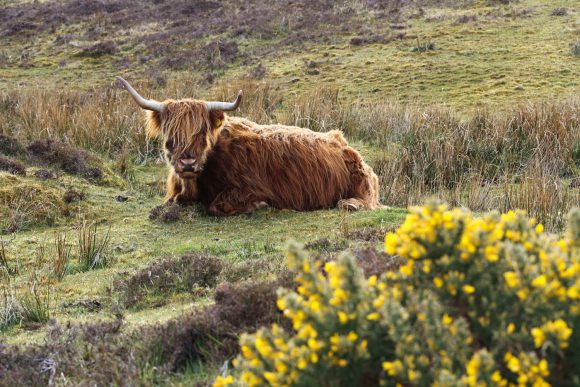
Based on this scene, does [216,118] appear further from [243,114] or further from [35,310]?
[243,114]

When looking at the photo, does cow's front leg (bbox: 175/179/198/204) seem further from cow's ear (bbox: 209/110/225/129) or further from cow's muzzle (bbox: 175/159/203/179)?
cow's ear (bbox: 209/110/225/129)

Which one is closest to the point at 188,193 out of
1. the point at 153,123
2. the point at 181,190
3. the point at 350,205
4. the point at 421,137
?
the point at 181,190

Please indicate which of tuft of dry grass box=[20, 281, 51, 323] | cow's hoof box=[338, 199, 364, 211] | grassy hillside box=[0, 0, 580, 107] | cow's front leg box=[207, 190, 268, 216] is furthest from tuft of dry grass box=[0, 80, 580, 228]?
tuft of dry grass box=[20, 281, 51, 323]

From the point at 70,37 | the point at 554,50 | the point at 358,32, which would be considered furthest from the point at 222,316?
the point at 70,37

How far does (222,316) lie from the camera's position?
3.47 meters

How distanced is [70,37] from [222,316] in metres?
26.2

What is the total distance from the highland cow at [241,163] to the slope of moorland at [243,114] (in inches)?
9.3

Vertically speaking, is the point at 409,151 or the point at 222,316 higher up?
the point at 222,316

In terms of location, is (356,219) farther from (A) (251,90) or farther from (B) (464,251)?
(A) (251,90)

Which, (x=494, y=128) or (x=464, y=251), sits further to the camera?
(x=494, y=128)

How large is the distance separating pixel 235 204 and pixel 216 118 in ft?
3.03

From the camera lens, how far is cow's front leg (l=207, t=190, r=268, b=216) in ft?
24.4

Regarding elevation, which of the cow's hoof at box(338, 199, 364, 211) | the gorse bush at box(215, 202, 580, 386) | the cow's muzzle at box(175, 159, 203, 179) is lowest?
the cow's hoof at box(338, 199, 364, 211)

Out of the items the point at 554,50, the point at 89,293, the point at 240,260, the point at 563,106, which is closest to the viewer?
the point at 89,293
